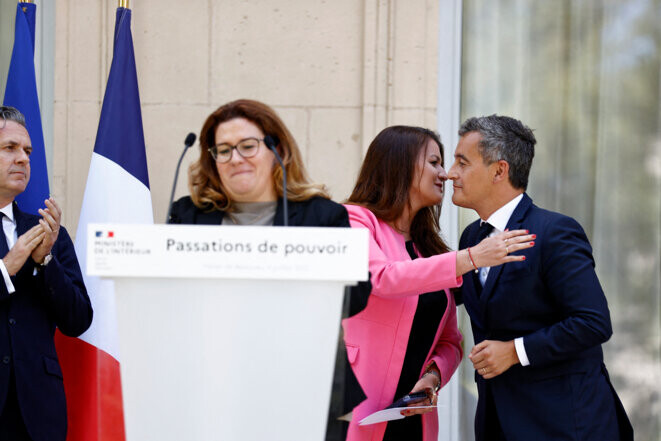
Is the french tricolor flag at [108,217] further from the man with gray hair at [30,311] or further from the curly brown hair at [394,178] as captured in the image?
the curly brown hair at [394,178]

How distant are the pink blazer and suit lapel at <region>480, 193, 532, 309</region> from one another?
10cm

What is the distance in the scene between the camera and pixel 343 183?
4.31m

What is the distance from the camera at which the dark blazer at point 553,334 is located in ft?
8.07

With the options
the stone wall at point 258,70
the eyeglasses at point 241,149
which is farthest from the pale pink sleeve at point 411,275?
the stone wall at point 258,70

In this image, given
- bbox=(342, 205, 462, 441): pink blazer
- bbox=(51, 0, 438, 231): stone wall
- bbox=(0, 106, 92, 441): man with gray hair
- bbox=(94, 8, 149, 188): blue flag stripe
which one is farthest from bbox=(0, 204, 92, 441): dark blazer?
bbox=(51, 0, 438, 231): stone wall

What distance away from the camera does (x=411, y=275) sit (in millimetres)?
2572

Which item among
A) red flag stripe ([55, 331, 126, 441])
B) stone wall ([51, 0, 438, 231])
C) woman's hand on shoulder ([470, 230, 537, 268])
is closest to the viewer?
woman's hand on shoulder ([470, 230, 537, 268])

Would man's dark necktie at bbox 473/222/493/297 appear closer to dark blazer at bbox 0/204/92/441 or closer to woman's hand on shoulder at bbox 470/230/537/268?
woman's hand on shoulder at bbox 470/230/537/268

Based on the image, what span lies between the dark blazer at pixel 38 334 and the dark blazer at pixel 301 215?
2.27ft

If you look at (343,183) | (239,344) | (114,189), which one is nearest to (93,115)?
(114,189)

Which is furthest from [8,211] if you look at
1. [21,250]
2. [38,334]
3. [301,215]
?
[301,215]

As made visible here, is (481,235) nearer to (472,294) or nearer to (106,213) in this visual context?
(472,294)

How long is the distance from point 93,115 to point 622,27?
10.1ft

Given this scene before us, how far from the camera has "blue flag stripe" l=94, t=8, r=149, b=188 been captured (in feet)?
11.6
